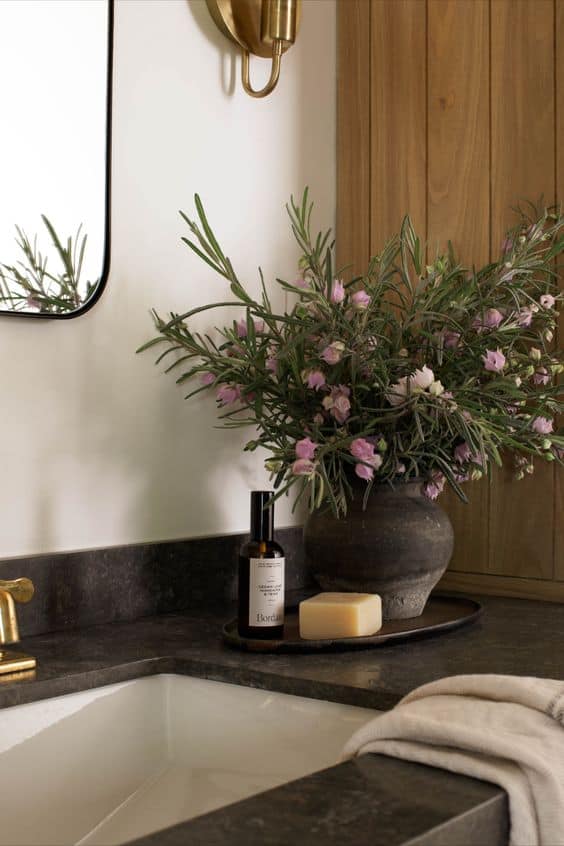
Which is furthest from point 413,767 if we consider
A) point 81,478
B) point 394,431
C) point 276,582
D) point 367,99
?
point 367,99

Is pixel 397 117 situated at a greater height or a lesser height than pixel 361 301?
greater

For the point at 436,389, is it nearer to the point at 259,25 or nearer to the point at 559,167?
the point at 559,167

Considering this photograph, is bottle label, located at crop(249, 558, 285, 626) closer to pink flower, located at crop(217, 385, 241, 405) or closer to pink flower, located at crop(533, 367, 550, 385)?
pink flower, located at crop(217, 385, 241, 405)

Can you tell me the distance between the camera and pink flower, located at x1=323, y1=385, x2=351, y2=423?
129 cm

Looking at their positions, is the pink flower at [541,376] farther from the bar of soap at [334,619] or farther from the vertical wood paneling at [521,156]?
the bar of soap at [334,619]

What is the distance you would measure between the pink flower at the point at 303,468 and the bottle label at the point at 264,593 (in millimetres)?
111

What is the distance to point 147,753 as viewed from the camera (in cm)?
113

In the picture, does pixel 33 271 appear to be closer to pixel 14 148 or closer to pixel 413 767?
pixel 14 148

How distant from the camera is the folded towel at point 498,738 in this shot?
0.76 meters

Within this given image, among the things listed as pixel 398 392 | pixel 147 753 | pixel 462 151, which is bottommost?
pixel 147 753

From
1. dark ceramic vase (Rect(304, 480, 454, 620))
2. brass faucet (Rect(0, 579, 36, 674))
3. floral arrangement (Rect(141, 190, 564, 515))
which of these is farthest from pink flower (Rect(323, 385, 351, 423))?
brass faucet (Rect(0, 579, 36, 674))

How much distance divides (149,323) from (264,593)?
0.47 metres

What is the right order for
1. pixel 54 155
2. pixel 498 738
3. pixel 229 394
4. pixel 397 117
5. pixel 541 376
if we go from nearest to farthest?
pixel 498 738, pixel 54 155, pixel 229 394, pixel 541 376, pixel 397 117

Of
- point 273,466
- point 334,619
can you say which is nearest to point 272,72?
point 273,466
